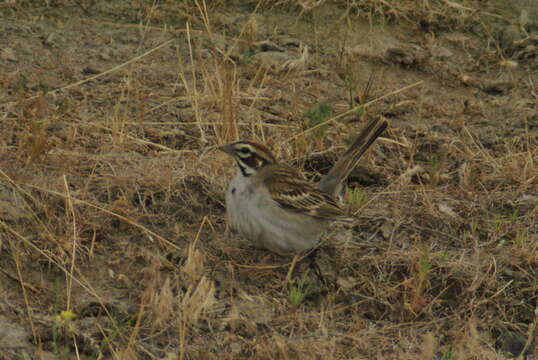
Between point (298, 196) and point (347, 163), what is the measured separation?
2.29 ft

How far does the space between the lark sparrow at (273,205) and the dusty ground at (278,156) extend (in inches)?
9.6

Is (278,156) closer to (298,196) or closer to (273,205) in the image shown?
(298,196)

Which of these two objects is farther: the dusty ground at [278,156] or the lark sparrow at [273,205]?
the lark sparrow at [273,205]

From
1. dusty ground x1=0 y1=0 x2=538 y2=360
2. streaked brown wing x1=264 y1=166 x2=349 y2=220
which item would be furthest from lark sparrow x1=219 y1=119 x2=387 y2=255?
dusty ground x1=0 y1=0 x2=538 y2=360

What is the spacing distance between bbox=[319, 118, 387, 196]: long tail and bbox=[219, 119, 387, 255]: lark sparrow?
30 centimetres

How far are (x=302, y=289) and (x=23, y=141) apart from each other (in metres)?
2.64

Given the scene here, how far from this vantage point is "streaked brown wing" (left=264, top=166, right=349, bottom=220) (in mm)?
5965

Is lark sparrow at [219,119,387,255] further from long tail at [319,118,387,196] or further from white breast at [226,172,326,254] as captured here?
long tail at [319,118,387,196]

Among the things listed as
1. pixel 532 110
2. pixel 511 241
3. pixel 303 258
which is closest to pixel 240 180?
pixel 303 258

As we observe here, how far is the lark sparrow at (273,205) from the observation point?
5832mm

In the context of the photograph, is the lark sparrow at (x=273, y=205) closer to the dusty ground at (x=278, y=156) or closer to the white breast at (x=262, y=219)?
the white breast at (x=262, y=219)

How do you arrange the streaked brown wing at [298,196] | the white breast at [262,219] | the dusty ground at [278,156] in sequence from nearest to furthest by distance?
1. the dusty ground at [278,156]
2. the white breast at [262,219]
3. the streaked brown wing at [298,196]

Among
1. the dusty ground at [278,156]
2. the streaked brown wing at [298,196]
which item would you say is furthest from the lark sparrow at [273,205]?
the dusty ground at [278,156]

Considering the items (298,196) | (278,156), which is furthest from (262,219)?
(278,156)
